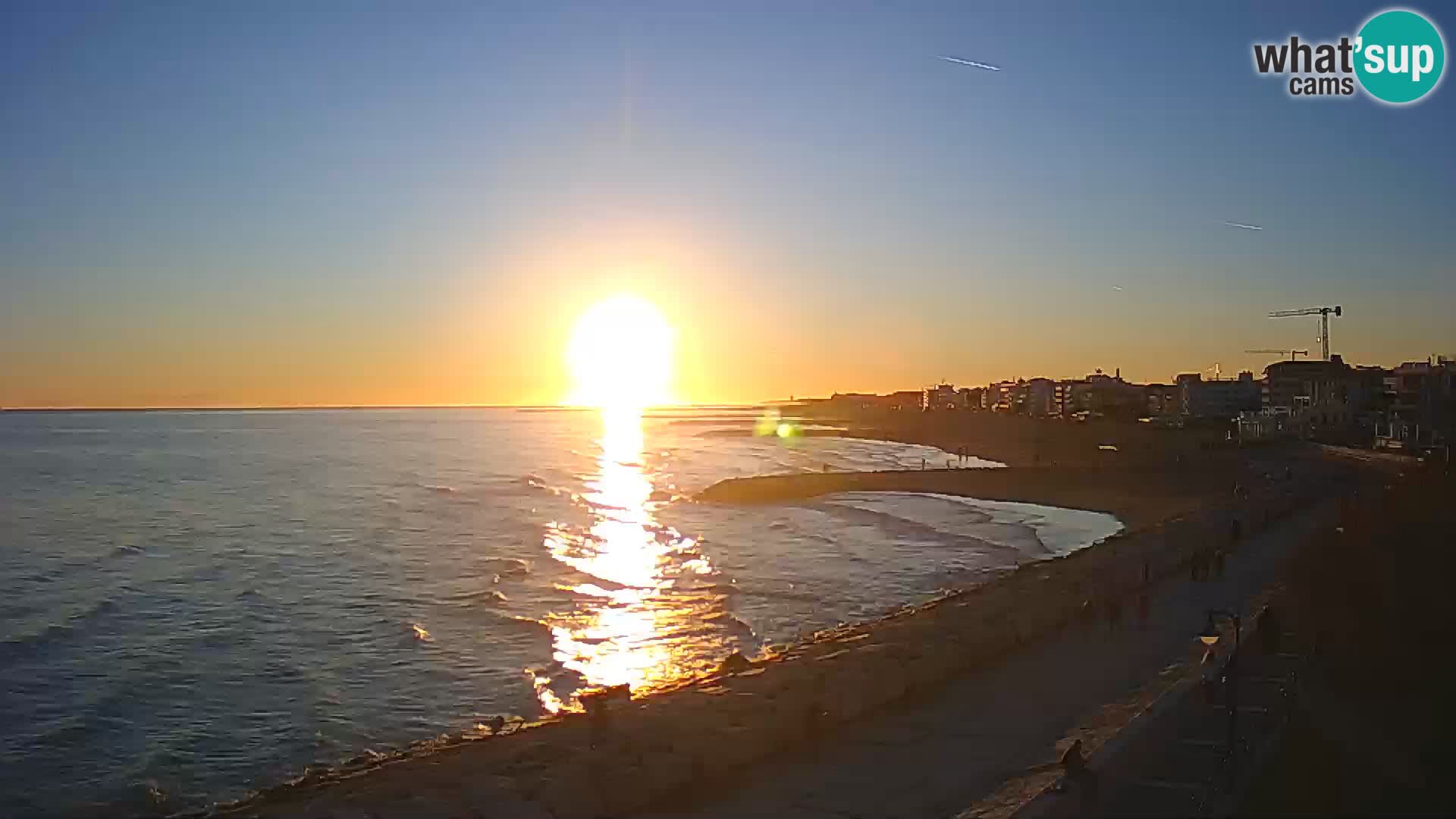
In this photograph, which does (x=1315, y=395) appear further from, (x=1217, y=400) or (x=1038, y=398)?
(x=1038, y=398)

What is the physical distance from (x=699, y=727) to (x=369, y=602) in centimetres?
1786

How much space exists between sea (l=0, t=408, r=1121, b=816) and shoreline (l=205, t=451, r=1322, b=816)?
2.56 m

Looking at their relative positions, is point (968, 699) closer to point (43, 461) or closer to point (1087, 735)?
point (1087, 735)

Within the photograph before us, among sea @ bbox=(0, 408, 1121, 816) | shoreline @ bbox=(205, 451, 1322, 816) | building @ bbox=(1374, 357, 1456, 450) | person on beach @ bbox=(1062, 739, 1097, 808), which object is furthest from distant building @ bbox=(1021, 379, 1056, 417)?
person on beach @ bbox=(1062, 739, 1097, 808)

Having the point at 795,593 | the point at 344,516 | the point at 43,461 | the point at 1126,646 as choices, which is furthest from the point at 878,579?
the point at 43,461

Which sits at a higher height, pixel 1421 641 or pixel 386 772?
pixel 1421 641

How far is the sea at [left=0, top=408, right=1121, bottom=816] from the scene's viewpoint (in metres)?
17.1

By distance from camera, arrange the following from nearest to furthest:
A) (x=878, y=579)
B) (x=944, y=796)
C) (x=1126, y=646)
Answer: (x=944, y=796) < (x=1126, y=646) < (x=878, y=579)

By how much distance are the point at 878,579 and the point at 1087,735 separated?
19693 millimetres

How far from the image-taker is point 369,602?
28766 millimetres

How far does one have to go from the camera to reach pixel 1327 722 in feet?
35.4

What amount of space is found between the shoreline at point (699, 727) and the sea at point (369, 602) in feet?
8.39

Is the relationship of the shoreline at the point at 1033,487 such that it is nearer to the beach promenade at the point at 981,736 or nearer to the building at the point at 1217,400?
the beach promenade at the point at 981,736

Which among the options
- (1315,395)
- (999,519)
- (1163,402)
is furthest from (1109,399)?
(999,519)
